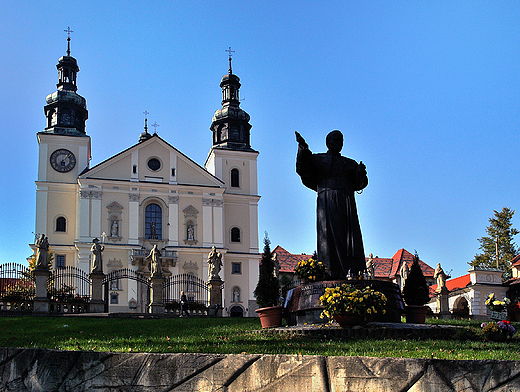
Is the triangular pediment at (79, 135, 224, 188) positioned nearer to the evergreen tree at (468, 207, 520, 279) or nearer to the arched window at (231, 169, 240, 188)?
the arched window at (231, 169, 240, 188)

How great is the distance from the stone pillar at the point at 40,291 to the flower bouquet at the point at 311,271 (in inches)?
640

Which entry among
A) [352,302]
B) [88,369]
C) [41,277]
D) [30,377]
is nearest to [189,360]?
[88,369]

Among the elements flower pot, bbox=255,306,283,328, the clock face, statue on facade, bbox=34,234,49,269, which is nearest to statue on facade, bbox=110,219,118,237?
the clock face

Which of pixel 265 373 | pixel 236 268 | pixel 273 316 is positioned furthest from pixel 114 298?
pixel 265 373

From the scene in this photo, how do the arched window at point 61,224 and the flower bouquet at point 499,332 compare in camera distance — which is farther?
the arched window at point 61,224

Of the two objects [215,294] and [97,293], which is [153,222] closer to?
[215,294]

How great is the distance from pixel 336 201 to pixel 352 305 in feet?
11.0

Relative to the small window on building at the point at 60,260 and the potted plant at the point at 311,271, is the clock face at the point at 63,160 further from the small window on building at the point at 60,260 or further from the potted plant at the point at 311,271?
the potted plant at the point at 311,271

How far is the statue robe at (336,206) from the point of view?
41.4 feet

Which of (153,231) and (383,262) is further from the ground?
(153,231)

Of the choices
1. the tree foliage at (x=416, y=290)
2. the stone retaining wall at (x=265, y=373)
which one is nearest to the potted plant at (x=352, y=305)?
the stone retaining wall at (x=265, y=373)

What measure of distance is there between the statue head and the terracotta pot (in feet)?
15.0

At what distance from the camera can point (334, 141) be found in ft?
44.2

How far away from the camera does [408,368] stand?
20.0 ft
